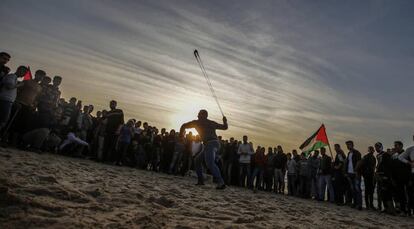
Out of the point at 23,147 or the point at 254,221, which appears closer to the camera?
the point at 254,221

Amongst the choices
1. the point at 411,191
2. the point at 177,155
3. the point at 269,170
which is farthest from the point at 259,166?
the point at 411,191

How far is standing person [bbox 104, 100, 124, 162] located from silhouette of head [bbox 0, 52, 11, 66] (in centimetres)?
377

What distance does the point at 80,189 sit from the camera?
158 inches

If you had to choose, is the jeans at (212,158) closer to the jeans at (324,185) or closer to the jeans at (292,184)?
the jeans at (324,185)

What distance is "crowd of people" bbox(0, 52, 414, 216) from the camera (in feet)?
27.7

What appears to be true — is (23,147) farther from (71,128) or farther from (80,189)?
(80,189)

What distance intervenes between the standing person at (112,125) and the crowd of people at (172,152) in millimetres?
33

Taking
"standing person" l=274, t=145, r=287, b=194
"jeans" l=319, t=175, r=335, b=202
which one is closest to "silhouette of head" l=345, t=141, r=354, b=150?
"jeans" l=319, t=175, r=335, b=202

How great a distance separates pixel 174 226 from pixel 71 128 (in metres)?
8.74

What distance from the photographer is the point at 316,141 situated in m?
16.1

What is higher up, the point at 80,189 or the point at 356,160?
the point at 356,160

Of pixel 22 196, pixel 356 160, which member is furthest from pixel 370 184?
pixel 22 196

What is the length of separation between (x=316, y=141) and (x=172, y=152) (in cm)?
789

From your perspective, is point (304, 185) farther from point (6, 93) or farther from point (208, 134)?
point (6, 93)
